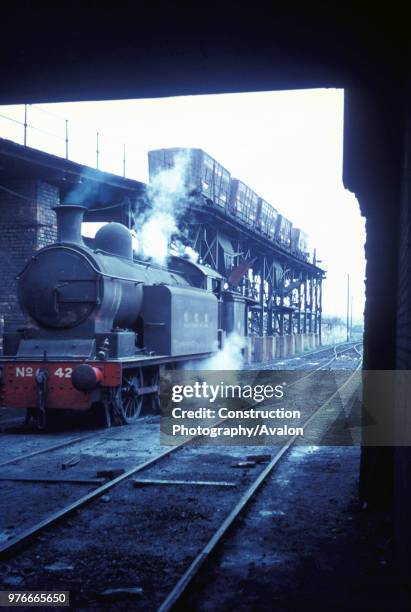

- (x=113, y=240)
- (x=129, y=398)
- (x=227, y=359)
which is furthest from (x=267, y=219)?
(x=129, y=398)

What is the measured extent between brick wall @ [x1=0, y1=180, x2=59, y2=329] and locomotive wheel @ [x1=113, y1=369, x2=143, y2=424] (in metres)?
2.96

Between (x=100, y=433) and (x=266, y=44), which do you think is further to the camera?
(x=100, y=433)

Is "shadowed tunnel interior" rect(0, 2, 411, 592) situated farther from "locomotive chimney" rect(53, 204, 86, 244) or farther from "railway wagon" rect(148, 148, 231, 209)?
"railway wagon" rect(148, 148, 231, 209)

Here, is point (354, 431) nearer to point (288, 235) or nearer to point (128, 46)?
point (128, 46)

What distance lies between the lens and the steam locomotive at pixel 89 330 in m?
9.11

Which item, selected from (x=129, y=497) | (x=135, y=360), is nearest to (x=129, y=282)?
(x=135, y=360)

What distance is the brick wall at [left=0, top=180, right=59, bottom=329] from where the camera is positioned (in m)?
12.1

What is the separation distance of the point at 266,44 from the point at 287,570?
3.27 metres

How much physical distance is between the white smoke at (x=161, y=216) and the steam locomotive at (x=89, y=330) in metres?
2.43

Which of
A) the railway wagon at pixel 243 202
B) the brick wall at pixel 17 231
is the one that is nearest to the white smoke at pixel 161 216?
the brick wall at pixel 17 231

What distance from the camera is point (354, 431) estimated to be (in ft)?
31.0

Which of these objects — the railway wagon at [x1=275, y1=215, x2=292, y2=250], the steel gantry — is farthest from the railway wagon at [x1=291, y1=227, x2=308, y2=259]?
the steel gantry

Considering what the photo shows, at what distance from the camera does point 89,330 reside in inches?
379

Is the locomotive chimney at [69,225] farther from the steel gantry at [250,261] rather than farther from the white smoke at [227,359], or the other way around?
the steel gantry at [250,261]
